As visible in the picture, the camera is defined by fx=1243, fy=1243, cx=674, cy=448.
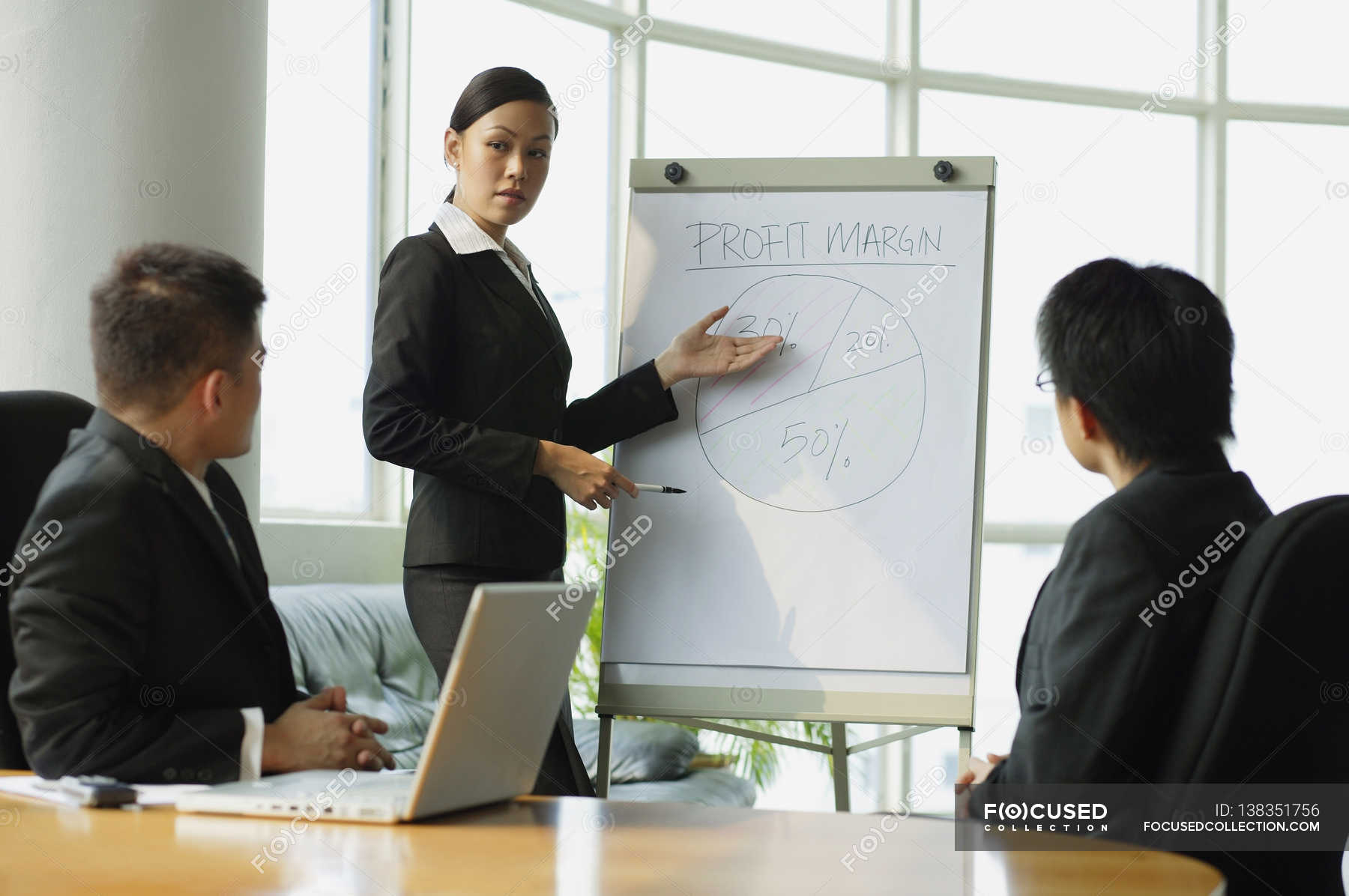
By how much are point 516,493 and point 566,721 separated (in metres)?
0.42

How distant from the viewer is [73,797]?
1089 millimetres

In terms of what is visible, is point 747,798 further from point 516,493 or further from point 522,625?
point 522,625

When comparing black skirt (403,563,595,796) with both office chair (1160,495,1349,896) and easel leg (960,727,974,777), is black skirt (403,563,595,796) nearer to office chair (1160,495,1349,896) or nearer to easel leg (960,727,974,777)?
easel leg (960,727,974,777)

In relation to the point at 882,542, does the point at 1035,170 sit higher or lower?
higher

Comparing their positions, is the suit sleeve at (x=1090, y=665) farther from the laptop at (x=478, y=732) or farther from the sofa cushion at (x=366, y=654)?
the sofa cushion at (x=366, y=654)

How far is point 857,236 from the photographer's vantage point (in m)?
2.46

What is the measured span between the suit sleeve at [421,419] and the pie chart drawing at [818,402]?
53 cm

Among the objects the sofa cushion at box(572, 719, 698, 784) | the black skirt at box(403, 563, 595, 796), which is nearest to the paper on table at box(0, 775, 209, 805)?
the black skirt at box(403, 563, 595, 796)

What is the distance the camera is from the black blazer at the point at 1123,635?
4.16 ft

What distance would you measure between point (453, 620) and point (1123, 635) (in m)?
1.07

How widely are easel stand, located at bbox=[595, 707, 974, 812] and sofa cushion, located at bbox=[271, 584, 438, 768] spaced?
3.89 ft

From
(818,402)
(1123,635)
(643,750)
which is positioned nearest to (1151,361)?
(1123,635)

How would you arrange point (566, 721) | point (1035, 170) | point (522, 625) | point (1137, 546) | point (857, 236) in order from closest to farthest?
point (522, 625), point (1137, 546), point (566, 721), point (857, 236), point (1035, 170)

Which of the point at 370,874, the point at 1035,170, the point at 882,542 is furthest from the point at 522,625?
the point at 1035,170
